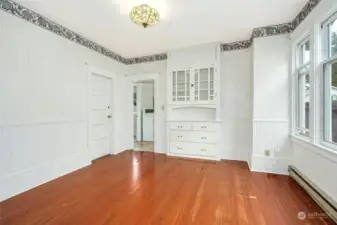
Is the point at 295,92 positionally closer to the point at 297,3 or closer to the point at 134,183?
the point at 297,3

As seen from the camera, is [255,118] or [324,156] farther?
[255,118]

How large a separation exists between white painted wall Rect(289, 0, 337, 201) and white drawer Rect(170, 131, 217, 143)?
4.90ft

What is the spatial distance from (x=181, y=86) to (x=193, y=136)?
3.89ft

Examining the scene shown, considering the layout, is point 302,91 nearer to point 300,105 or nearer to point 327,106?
point 300,105

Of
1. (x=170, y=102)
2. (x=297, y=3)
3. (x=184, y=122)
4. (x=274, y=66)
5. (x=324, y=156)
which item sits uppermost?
(x=297, y=3)

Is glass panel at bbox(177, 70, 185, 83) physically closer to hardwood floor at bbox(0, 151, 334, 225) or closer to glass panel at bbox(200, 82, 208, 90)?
glass panel at bbox(200, 82, 208, 90)

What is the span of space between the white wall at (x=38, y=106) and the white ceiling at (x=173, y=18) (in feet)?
1.38

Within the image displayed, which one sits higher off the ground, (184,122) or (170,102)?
(170,102)

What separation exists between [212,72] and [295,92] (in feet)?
5.16

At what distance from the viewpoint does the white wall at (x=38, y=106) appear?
227 cm

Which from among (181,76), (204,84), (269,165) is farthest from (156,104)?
(269,165)

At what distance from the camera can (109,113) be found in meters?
4.39

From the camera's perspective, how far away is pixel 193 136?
13.3 feet

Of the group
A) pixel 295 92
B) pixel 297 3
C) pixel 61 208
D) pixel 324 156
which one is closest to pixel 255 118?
pixel 295 92
